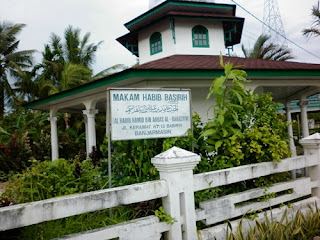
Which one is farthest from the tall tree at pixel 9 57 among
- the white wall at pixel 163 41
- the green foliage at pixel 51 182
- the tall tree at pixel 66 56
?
the green foliage at pixel 51 182

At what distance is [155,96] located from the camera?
3.54 meters

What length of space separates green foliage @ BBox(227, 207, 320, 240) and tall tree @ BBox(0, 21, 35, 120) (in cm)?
2560

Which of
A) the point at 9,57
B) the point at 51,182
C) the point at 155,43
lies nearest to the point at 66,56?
the point at 9,57

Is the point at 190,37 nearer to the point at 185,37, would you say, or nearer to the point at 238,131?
the point at 185,37

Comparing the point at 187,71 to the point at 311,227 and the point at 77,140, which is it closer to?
the point at 311,227

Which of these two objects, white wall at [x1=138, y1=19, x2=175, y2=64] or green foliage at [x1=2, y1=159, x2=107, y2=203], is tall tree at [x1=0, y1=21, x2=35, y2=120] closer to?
white wall at [x1=138, y1=19, x2=175, y2=64]

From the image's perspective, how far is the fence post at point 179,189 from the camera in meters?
2.87

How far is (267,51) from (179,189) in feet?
65.6

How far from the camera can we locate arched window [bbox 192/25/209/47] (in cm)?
1054

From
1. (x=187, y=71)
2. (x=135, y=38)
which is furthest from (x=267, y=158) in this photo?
(x=135, y=38)

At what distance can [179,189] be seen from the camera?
2939 mm

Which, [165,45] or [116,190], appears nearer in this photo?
[116,190]

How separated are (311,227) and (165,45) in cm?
828

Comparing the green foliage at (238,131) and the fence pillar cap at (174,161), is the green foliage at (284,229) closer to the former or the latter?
the green foliage at (238,131)
